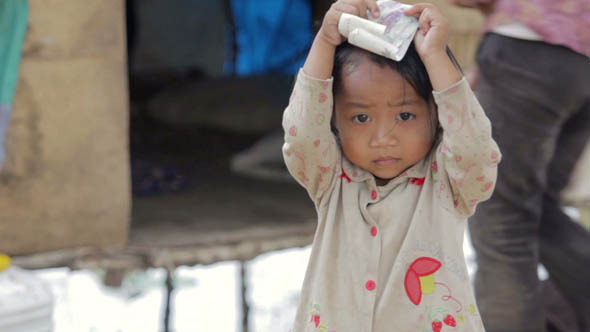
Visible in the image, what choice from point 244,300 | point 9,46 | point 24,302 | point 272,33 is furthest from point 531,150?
point 272,33

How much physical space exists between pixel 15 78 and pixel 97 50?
327 millimetres

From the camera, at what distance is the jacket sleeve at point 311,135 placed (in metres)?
1.45

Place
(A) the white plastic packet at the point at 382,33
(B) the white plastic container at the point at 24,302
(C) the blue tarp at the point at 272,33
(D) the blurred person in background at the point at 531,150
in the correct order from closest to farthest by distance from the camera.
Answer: (A) the white plastic packet at the point at 382,33 → (D) the blurred person in background at the point at 531,150 → (B) the white plastic container at the point at 24,302 → (C) the blue tarp at the point at 272,33

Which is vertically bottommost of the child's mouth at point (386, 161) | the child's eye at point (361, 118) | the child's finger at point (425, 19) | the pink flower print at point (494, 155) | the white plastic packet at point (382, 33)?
the child's mouth at point (386, 161)

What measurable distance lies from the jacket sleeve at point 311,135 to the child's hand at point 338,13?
3.0 inches

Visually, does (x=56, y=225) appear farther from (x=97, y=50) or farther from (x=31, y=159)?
(x=97, y=50)

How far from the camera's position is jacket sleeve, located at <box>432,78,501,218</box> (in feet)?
4.57

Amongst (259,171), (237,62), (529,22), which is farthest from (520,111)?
(237,62)

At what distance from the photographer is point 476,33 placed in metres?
3.76

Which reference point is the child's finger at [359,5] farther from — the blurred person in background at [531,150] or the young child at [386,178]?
the blurred person in background at [531,150]

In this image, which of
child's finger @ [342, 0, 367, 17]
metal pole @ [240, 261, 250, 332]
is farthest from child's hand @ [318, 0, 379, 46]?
metal pole @ [240, 261, 250, 332]

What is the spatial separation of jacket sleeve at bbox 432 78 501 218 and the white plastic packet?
0.35 ft

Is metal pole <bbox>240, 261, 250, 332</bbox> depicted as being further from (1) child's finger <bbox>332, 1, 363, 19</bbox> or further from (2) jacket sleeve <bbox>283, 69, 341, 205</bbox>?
(1) child's finger <bbox>332, 1, 363, 19</bbox>

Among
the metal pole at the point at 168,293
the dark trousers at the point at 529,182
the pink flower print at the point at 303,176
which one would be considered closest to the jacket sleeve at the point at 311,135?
the pink flower print at the point at 303,176
